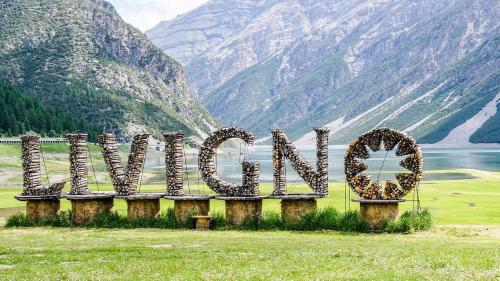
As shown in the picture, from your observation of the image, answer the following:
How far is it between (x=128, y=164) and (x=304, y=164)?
894 centimetres

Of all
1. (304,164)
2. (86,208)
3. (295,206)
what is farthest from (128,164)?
(304,164)

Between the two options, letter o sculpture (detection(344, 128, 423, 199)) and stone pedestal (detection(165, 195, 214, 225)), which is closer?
letter o sculpture (detection(344, 128, 423, 199))

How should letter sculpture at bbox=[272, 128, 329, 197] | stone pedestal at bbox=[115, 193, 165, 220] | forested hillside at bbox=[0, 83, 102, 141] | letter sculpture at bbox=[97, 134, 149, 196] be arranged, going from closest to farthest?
letter sculpture at bbox=[272, 128, 329, 197], stone pedestal at bbox=[115, 193, 165, 220], letter sculpture at bbox=[97, 134, 149, 196], forested hillside at bbox=[0, 83, 102, 141]

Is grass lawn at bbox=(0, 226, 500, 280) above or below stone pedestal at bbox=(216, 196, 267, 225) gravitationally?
below

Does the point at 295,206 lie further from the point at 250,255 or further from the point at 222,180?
the point at 250,255

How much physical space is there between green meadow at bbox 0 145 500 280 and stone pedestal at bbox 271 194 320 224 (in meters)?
1.40

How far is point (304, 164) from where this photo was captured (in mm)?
31922

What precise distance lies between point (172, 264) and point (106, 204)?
1454 cm

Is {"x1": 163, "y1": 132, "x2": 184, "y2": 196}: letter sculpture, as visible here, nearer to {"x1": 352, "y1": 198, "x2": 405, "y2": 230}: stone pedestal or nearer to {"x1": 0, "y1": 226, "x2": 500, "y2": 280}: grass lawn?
{"x1": 0, "y1": 226, "x2": 500, "y2": 280}: grass lawn

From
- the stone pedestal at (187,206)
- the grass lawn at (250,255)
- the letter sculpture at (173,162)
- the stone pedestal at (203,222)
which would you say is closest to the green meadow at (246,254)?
the grass lawn at (250,255)

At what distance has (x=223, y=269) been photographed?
63.3ft

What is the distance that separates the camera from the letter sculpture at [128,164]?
3328 cm

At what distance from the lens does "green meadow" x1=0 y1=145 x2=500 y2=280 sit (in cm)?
1847

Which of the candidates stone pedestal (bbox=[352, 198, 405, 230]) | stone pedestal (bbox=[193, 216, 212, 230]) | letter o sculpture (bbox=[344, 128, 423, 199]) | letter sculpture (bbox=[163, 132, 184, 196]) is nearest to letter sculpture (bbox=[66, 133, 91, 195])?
letter sculpture (bbox=[163, 132, 184, 196])
